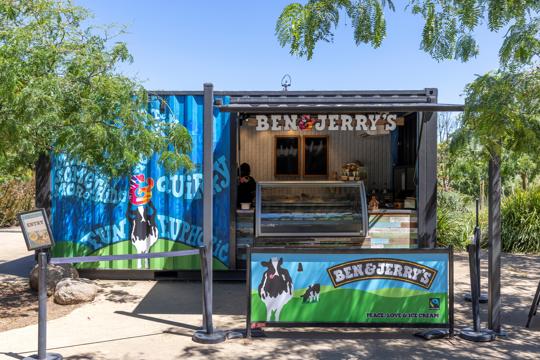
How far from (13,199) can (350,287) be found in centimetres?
1512

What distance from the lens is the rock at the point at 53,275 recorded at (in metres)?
7.53

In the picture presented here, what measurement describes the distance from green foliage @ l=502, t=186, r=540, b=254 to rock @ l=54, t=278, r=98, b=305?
9475 mm

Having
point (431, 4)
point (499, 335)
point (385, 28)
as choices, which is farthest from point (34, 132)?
point (499, 335)

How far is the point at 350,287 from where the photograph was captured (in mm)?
5508

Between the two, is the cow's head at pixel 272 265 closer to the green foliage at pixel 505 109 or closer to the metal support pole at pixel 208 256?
the metal support pole at pixel 208 256

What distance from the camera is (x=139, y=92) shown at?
21.9 ft

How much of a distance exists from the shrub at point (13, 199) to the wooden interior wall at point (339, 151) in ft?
29.6

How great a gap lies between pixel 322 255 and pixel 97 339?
8.69ft

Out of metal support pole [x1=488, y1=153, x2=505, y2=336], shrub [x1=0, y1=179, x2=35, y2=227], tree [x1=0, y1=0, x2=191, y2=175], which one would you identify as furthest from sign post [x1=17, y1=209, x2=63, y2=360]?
shrub [x1=0, y1=179, x2=35, y2=227]

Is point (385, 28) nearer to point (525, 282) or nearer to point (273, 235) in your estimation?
point (273, 235)

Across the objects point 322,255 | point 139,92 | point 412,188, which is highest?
point 139,92

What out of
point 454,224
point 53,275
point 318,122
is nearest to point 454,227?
point 454,224

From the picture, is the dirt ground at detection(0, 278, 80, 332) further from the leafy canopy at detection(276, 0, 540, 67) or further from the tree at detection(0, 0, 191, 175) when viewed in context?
the leafy canopy at detection(276, 0, 540, 67)

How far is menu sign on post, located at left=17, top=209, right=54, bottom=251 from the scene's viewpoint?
483 centimetres
